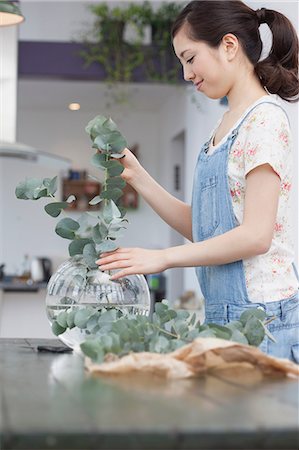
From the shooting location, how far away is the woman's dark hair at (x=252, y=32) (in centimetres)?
186

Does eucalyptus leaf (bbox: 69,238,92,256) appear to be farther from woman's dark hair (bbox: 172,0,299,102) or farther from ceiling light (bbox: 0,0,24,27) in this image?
ceiling light (bbox: 0,0,24,27)

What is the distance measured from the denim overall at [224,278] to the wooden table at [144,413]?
63 cm

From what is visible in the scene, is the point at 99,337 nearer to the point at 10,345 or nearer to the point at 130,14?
the point at 10,345

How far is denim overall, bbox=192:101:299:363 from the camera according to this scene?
1752 mm

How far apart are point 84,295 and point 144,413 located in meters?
0.71

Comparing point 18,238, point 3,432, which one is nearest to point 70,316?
point 3,432

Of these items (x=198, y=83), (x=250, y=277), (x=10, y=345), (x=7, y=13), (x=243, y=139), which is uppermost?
(x=7, y=13)

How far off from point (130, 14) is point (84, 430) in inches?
291

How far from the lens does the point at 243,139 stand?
1.80 metres

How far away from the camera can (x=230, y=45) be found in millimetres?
A: 1866

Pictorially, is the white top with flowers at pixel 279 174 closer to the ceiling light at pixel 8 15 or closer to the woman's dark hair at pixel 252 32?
the woman's dark hair at pixel 252 32

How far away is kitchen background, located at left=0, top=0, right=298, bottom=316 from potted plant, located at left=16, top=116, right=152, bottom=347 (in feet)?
18.0

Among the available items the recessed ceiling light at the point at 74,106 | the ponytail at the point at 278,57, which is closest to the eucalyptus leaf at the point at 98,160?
the ponytail at the point at 278,57

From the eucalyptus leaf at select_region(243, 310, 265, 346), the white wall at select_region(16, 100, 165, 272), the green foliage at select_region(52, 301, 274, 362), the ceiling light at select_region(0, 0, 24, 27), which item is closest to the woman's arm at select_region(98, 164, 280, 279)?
the green foliage at select_region(52, 301, 274, 362)
